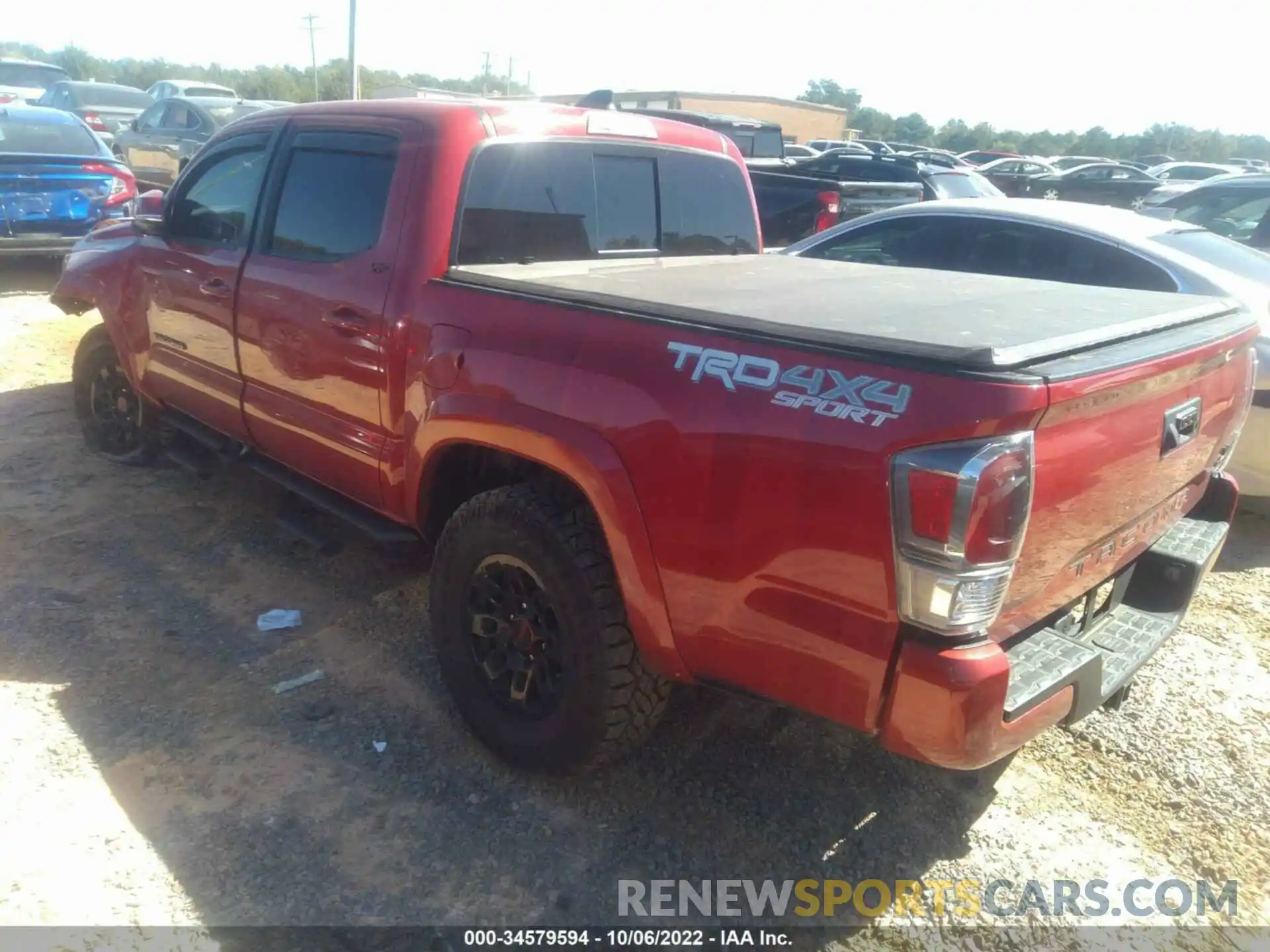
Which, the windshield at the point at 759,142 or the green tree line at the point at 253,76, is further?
the green tree line at the point at 253,76

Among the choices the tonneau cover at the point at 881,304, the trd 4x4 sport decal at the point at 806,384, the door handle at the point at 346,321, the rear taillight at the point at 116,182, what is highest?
the tonneau cover at the point at 881,304

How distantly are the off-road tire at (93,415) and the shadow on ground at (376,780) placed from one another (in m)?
1.21

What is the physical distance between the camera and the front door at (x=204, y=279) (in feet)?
12.9

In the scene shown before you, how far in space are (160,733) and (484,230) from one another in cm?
196

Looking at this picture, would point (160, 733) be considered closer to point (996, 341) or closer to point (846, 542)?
point (846, 542)

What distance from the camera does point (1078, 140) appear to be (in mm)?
61031

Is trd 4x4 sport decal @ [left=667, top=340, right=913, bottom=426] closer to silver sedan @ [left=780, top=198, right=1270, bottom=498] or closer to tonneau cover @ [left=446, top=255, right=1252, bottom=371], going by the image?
tonneau cover @ [left=446, top=255, right=1252, bottom=371]

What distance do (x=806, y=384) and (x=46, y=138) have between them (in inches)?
389

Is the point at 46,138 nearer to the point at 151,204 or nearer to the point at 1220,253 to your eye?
the point at 151,204

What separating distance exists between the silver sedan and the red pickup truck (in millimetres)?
2005

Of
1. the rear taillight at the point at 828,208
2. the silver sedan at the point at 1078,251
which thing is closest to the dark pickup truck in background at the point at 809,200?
the rear taillight at the point at 828,208

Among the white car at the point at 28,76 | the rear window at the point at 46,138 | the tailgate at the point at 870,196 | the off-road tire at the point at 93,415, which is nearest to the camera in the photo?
the off-road tire at the point at 93,415

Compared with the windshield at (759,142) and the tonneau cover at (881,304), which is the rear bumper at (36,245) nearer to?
the tonneau cover at (881,304)

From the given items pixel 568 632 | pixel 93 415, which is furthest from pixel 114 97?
pixel 568 632
